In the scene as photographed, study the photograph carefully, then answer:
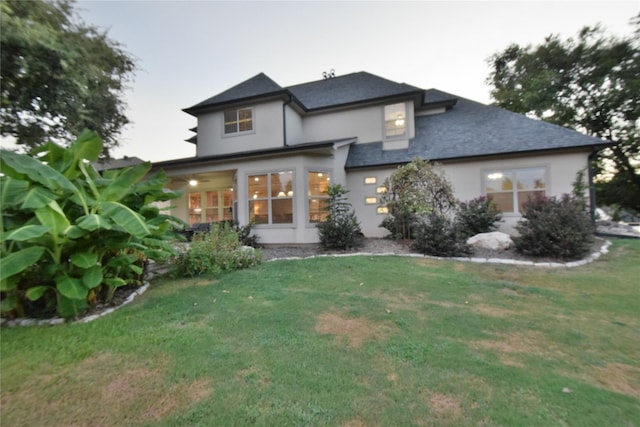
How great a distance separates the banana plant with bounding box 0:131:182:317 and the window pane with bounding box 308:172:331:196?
6180 millimetres

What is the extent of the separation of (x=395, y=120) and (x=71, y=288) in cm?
1226

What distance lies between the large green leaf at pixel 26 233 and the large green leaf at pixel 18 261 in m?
0.29

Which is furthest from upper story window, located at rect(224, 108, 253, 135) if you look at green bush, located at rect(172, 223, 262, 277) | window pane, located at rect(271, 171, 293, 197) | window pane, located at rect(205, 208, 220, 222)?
green bush, located at rect(172, 223, 262, 277)

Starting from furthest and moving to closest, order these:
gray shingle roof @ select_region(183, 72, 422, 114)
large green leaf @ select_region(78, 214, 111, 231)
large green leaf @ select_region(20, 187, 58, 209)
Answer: gray shingle roof @ select_region(183, 72, 422, 114) → large green leaf @ select_region(78, 214, 111, 231) → large green leaf @ select_region(20, 187, 58, 209)

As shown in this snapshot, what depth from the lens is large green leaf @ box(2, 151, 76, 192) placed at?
3.82 metres

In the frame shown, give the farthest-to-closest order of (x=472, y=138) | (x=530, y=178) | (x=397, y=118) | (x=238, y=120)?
(x=238, y=120), (x=397, y=118), (x=472, y=138), (x=530, y=178)

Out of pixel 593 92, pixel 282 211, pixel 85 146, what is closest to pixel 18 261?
pixel 85 146

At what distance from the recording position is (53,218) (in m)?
3.93

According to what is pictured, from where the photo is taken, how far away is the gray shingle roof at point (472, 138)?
33.4 ft

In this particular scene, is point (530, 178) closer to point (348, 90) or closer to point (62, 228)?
point (348, 90)

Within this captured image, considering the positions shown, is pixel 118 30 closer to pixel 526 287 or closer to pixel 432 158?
pixel 432 158

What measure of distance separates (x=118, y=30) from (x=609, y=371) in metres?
15.6

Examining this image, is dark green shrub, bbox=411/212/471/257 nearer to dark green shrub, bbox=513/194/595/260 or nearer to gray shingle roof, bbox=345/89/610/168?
dark green shrub, bbox=513/194/595/260

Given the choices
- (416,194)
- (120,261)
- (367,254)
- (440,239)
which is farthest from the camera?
(416,194)
